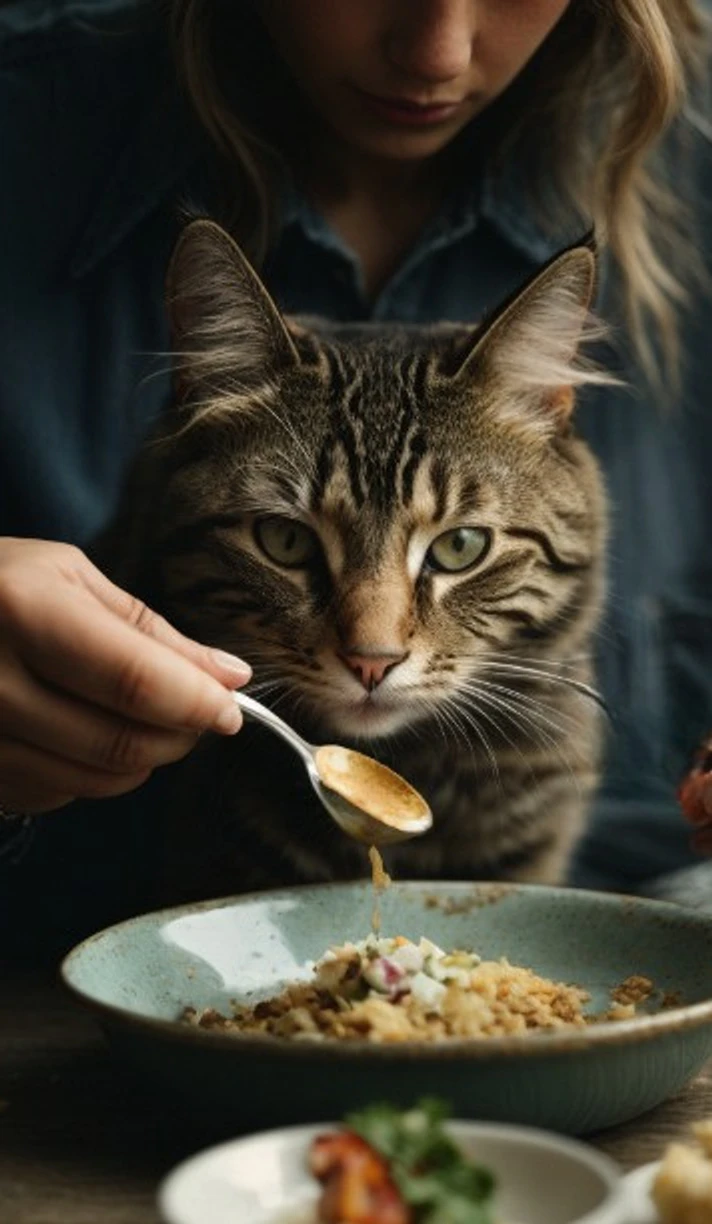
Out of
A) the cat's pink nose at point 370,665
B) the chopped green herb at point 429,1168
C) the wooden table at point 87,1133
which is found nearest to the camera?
the chopped green herb at point 429,1168

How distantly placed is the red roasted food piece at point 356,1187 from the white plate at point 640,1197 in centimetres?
18

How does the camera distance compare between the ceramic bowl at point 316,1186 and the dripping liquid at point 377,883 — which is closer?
the ceramic bowl at point 316,1186

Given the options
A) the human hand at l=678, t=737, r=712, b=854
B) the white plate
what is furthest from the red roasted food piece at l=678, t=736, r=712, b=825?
the white plate

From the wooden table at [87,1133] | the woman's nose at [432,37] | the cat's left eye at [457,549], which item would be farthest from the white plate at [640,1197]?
the woman's nose at [432,37]

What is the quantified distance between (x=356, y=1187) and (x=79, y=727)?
2.05 feet

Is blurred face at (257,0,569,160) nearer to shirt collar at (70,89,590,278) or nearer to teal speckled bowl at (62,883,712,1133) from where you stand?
shirt collar at (70,89,590,278)

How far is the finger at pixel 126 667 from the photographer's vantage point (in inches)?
51.8

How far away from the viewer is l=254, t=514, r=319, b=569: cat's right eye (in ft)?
5.72

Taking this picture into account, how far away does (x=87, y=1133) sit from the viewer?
4.22 ft

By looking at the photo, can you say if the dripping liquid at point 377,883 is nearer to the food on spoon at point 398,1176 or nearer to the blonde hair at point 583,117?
the food on spoon at point 398,1176

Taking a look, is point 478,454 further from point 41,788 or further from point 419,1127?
point 419,1127

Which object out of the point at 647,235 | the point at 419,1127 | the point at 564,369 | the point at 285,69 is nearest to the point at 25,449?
the point at 285,69

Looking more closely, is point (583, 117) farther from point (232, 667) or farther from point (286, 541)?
point (232, 667)

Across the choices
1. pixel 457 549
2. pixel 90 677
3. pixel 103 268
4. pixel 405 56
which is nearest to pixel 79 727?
pixel 90 677
